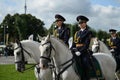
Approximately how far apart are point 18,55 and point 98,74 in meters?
3.13

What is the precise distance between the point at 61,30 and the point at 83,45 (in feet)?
4.44

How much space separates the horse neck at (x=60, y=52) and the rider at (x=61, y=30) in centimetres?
113

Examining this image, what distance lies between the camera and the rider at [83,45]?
12.6m

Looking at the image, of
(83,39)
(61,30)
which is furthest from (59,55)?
(61,30)

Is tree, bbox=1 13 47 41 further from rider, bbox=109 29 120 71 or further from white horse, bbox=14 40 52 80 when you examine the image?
white horse, bbox=14 40 52 80

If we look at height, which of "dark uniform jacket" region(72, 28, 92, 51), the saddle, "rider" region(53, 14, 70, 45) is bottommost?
the saddle

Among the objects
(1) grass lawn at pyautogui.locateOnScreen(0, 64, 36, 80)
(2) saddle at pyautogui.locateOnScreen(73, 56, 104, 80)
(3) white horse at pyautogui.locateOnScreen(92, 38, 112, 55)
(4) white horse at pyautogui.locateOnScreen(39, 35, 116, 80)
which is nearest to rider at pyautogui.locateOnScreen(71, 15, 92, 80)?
(2) saddle at pyautogui.locateOnScreen(73, 56, 104, 80)

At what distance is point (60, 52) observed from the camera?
1219 cm

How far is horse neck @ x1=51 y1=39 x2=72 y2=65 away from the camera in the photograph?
12.1 m

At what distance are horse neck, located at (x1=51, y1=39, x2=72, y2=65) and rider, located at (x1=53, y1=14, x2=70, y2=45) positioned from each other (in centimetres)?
113

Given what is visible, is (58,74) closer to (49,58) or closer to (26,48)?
(49,58)

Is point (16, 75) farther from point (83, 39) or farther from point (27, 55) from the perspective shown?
point (83, 39)

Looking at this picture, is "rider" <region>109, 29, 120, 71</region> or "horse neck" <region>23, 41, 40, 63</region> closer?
"horse neck" <region>23, 41, 40, 63</region>

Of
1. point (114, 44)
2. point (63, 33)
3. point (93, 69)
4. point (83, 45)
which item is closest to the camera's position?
point (83, 45)
